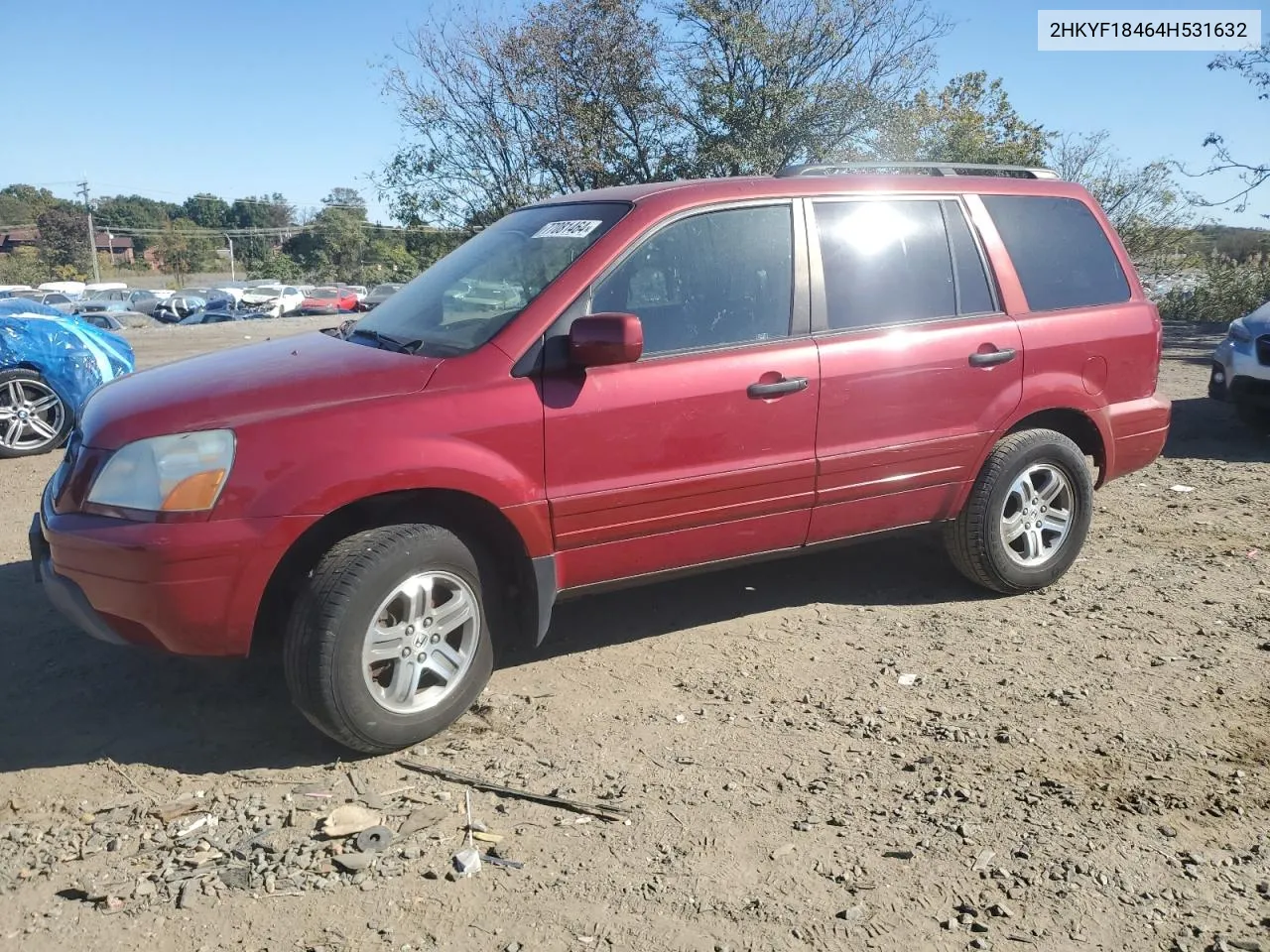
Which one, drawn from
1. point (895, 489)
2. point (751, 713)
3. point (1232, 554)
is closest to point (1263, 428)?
point (1232, 554)

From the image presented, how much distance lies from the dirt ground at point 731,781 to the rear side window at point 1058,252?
1.42 m

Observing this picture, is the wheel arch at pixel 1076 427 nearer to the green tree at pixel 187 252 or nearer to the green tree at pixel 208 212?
the green tree at pixel 187 252

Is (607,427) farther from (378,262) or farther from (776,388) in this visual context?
(378,262)

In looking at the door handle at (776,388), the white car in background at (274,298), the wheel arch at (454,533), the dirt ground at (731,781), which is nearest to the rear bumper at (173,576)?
the wheel arch at (454,533)

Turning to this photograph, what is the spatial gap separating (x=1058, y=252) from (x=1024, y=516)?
4.16 feet

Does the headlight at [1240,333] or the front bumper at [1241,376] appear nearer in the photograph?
the front bumper at [1241,376]

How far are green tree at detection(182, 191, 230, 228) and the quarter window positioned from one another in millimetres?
116998

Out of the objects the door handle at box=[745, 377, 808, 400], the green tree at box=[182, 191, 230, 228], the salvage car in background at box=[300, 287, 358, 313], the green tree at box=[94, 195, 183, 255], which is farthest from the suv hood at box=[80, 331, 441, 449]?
the green tree at box=[182, 191, 230, 228]

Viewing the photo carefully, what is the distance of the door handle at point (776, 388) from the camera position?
4090 millimetres

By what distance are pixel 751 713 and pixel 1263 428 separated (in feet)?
23.1

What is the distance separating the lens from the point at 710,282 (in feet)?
13.8

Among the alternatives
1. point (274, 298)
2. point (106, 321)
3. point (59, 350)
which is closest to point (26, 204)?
point (274, 298)

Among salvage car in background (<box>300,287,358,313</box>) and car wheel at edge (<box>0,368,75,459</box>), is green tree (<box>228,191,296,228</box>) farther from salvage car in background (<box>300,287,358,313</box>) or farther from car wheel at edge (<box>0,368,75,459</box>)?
car wheel at edge (<box>0,368,75,459</box>)

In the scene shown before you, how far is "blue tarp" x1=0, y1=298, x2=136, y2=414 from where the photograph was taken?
27.2 feet
